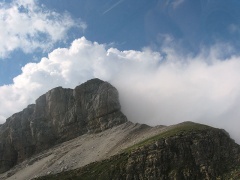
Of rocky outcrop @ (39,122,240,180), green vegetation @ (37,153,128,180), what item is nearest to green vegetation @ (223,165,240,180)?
rocky outcrop @ (39,122,240,180)

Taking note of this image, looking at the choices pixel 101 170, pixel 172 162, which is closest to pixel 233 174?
pixel 172 162

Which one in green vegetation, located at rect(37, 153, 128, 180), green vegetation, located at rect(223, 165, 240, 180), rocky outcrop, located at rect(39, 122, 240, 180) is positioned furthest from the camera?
green vegetation, located at rect(37, 153, 128, 180)

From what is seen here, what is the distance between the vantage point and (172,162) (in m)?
184

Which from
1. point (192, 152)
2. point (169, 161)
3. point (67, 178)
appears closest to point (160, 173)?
point (169, 161)

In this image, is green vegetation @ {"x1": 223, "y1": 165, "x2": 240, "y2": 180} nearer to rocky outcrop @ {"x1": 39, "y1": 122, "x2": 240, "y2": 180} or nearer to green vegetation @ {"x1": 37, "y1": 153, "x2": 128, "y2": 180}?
rocky outcrop @ {"x1": 39, "y1": 122, "x2": 240, "y2": 180}

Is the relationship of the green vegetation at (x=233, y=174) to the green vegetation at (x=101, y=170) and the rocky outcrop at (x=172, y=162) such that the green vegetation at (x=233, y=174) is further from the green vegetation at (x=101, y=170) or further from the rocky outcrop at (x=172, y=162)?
the green vegetation at (x=101, y=170)

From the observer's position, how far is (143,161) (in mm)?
184625

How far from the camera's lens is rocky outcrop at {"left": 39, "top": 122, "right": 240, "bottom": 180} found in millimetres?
177800

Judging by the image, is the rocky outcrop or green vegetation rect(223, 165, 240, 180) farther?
the rocky outcrop

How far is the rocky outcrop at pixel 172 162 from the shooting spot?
17780 cm

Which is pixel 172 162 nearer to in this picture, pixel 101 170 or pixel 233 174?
pixel 233 174

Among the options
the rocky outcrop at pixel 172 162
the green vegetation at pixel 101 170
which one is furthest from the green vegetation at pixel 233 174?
the green vegetation at pixel 101 170

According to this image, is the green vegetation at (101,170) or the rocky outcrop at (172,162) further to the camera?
the green vegetation at (101,170)

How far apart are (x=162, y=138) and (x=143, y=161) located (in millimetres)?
18585
